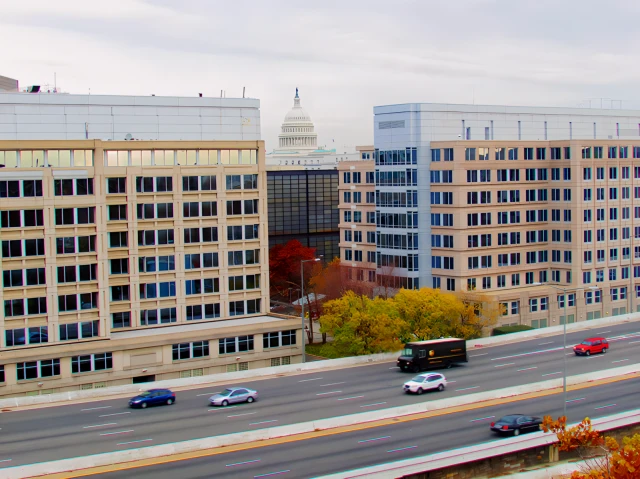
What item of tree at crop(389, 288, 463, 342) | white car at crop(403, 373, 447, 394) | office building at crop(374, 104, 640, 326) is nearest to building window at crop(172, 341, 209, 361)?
tree at crop(389, 288, 463, 342)

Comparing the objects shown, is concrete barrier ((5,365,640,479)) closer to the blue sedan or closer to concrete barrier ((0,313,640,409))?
concrete barrier ((0,313,640,409))

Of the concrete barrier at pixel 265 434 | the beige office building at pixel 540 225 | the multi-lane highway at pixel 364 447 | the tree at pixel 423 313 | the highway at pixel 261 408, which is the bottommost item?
the multi-lane highway at pixel 364 447

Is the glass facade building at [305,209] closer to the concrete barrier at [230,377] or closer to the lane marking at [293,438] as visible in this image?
the concrete barrier at [230,377]

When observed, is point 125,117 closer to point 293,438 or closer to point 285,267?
point 293,438

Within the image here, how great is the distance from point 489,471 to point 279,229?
304 feet

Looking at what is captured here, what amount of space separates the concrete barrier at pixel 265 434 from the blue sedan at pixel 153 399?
11.4 meters

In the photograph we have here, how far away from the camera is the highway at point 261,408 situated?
2063 inches

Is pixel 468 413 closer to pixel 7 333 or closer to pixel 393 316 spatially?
pixel 393 316

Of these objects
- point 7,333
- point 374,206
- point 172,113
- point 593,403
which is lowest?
point 593,403

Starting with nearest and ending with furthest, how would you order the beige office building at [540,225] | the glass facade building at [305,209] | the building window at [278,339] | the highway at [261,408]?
the highway at [261,408] < the building window at [278,339] < the beige office building at [540,225] < the glass facade building at [305,209]

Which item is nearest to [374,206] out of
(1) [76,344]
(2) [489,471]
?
(1) [76,344]

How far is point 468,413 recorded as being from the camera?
5753cm

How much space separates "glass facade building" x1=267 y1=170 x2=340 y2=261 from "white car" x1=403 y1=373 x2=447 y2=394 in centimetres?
7150

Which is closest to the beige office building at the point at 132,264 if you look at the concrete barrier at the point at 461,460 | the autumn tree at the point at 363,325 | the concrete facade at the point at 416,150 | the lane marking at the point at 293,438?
the autumn tree at the point at 363,325
